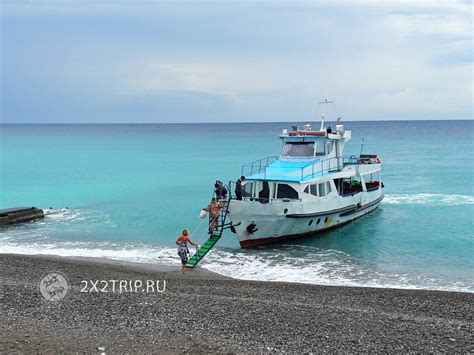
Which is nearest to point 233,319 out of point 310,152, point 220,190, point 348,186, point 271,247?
point 220,190

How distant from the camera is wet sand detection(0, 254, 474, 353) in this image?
10664mm

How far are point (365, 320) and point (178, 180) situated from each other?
38.7 metres

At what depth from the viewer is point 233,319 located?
1209 centimetres

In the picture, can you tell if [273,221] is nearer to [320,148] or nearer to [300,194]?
[300,194]

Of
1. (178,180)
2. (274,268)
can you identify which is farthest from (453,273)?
(178,180)

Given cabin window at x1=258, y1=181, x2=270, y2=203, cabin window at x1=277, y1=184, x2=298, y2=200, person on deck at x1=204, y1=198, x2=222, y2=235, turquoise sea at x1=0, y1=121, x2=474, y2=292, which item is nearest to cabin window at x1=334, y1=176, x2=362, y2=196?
turquoise sea at x1=0, y1=121, x2=474, y2=292

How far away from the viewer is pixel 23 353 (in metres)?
10.1

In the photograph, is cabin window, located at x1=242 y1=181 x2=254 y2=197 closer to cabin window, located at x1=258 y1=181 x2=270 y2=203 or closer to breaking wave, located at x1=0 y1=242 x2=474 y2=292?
cabin window, located at x1=258 y1=181 x2=270 y2=203

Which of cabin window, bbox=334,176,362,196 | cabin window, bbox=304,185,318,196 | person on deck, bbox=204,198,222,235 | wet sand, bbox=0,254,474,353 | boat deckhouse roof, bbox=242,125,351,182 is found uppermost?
boat deckhouse roof, bbox=242,125,351,182

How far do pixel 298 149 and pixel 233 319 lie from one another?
1547cm

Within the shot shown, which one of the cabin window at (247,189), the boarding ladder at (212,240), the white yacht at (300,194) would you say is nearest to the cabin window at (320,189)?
the white yacht at (300,194)

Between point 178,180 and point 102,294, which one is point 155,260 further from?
point 178,180

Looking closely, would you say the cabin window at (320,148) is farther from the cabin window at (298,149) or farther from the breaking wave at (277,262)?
the breaking wave at (277,262)

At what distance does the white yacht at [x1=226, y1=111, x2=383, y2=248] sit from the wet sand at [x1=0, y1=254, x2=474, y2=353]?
5.60 metres
